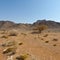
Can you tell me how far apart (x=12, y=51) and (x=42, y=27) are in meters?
57.9

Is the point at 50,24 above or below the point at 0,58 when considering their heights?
below

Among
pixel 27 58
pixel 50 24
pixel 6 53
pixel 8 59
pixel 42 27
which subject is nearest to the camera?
pixel 27 58

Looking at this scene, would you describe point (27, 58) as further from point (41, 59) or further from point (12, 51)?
point (12, 51)

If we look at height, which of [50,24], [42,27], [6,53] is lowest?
[50,24]

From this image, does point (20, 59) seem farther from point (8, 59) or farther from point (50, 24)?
point (50, 24)

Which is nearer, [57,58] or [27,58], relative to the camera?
[27,58]

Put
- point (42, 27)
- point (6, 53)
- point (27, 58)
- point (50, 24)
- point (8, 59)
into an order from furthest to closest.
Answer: point (50, 24)
point (42, 27)
point (6, 53)
point (8, 59)
point (27, 58)

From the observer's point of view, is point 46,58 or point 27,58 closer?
point 27,58

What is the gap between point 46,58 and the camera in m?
15.5

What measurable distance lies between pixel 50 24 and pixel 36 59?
7160 inches

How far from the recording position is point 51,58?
15617 millimetres

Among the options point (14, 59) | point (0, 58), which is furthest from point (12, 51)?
point (14, 59)

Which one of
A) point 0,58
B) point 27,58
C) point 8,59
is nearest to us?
point 27,58

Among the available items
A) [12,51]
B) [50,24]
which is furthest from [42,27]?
[50,24]
